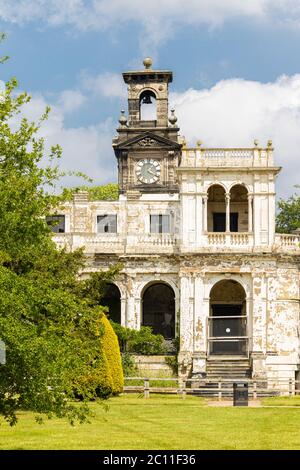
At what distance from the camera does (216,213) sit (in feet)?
189

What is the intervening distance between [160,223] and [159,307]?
16.7 ft

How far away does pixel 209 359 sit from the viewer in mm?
51594

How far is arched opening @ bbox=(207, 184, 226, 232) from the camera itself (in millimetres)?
57094

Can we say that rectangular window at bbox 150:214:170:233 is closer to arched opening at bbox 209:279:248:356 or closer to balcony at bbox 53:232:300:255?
balcony at bbox 53:232:300:255

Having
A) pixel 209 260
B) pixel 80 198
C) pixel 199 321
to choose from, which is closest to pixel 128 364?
pixel 199 321

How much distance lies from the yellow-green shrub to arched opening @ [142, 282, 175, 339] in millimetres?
13320

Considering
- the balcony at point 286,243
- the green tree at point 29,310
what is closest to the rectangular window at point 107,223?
the balcony at point 286,243

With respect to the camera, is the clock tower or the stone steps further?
the clock tower

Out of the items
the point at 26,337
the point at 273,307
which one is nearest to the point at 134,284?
the point at 273,307

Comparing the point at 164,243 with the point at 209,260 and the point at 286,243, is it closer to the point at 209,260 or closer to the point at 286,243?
the point at 209,260

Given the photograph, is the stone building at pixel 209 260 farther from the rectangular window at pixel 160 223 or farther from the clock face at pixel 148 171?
the clock face at pixel 148 171

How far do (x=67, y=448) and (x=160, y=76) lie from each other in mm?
47573

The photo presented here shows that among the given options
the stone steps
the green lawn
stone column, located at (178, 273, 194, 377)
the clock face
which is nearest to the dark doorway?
stone column, located at (178, 273, 194, 377)

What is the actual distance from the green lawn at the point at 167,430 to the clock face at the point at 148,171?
3412 centimetres
